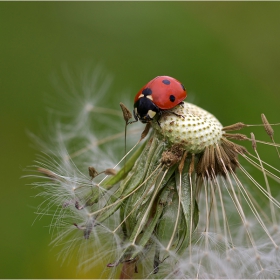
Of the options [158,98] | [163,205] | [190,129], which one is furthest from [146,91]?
[163,205]

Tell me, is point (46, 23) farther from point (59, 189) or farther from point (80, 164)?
point (59, 189)

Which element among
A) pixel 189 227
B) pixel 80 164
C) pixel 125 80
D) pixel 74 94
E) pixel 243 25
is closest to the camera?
pixel 189 227

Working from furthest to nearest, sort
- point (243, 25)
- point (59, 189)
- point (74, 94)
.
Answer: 1. point (243, 25)
2. point (74, 94)
3. point (59, 189)

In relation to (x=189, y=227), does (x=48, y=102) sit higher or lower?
higher

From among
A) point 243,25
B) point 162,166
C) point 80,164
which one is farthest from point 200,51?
point 162,166

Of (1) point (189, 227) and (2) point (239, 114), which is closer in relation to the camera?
(1) point (189, 227)

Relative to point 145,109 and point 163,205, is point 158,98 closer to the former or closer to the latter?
point 145,109

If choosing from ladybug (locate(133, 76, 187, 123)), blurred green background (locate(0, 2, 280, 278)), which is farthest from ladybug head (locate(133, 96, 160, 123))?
blurred green background (locate(0, 2, 280, 278))
